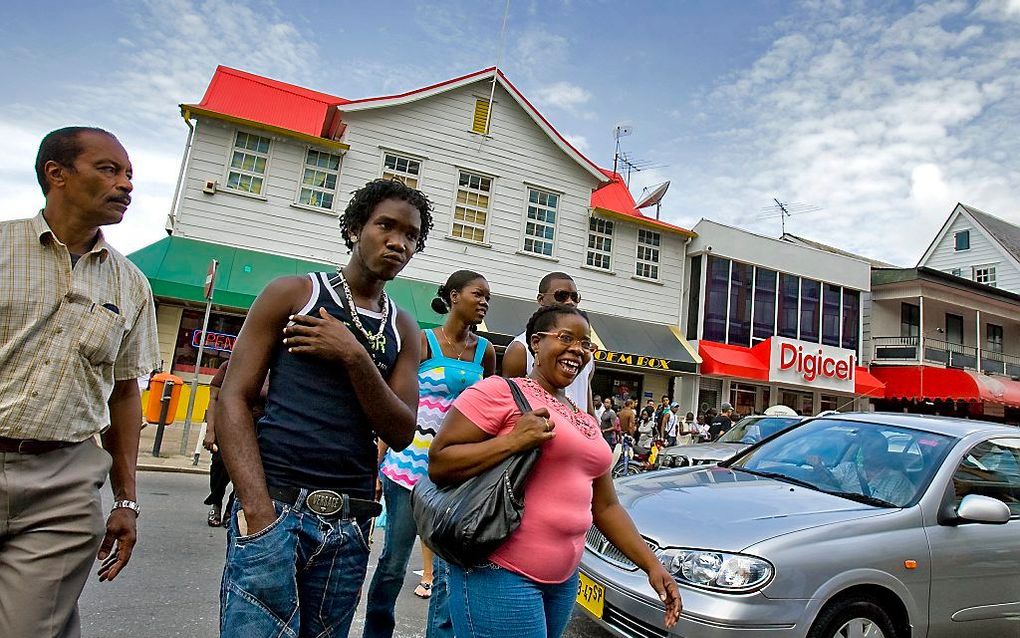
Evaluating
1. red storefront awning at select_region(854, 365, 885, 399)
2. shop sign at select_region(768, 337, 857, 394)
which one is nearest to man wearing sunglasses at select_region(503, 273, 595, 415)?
shop sign at select_region(768, 337, 857, 394)

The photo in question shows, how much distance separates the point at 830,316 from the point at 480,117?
1365 centimetres

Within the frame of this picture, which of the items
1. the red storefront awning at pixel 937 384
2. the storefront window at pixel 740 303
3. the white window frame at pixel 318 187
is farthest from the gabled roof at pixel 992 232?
the white window frame at pixel 318 187

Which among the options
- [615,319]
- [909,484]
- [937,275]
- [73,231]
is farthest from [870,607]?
[937,275]

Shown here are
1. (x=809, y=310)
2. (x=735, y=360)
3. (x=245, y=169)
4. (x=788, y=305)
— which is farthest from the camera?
(x=809, y=310)

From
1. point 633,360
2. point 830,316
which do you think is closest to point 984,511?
point 633,360

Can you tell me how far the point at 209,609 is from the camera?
395 cm

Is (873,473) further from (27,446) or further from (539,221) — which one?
(539,221)

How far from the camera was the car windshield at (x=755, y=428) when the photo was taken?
404 inches

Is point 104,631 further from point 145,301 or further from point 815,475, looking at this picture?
point 815,475

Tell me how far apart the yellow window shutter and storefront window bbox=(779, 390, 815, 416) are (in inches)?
506

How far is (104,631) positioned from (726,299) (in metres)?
18.2

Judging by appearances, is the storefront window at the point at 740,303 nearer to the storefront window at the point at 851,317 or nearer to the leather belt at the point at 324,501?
the storefront window at the point at 851,317

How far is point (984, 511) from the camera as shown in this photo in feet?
11.8

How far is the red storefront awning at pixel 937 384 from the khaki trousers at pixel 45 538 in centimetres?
2556
